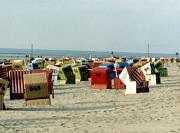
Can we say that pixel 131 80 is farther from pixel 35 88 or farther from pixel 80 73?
pixel 80 73

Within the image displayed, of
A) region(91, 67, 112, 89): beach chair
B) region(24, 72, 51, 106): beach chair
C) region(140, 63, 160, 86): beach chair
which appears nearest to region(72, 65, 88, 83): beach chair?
region(140, 63, 160, 86): beach chair

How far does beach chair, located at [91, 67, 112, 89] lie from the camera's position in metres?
23.3

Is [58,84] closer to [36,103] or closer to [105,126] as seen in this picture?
[36,103]

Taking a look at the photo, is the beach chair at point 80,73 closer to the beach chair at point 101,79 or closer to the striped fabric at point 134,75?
the beach chair at point 101,79

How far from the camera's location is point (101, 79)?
23.7 metres

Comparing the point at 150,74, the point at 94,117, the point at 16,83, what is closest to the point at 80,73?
the point at 150,74

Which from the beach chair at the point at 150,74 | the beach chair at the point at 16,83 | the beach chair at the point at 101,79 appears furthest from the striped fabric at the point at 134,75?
the beach chair at the point at 150,74

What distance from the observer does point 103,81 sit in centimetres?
2372

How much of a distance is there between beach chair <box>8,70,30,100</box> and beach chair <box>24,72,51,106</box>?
1609 millimetres

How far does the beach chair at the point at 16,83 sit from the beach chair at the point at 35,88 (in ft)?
5.28

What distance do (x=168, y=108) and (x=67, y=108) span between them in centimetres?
311

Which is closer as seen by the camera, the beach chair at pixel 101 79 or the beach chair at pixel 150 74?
the beach chair at pixel 101 79

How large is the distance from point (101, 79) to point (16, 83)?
6526 millimetres

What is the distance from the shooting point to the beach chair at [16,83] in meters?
17.6
